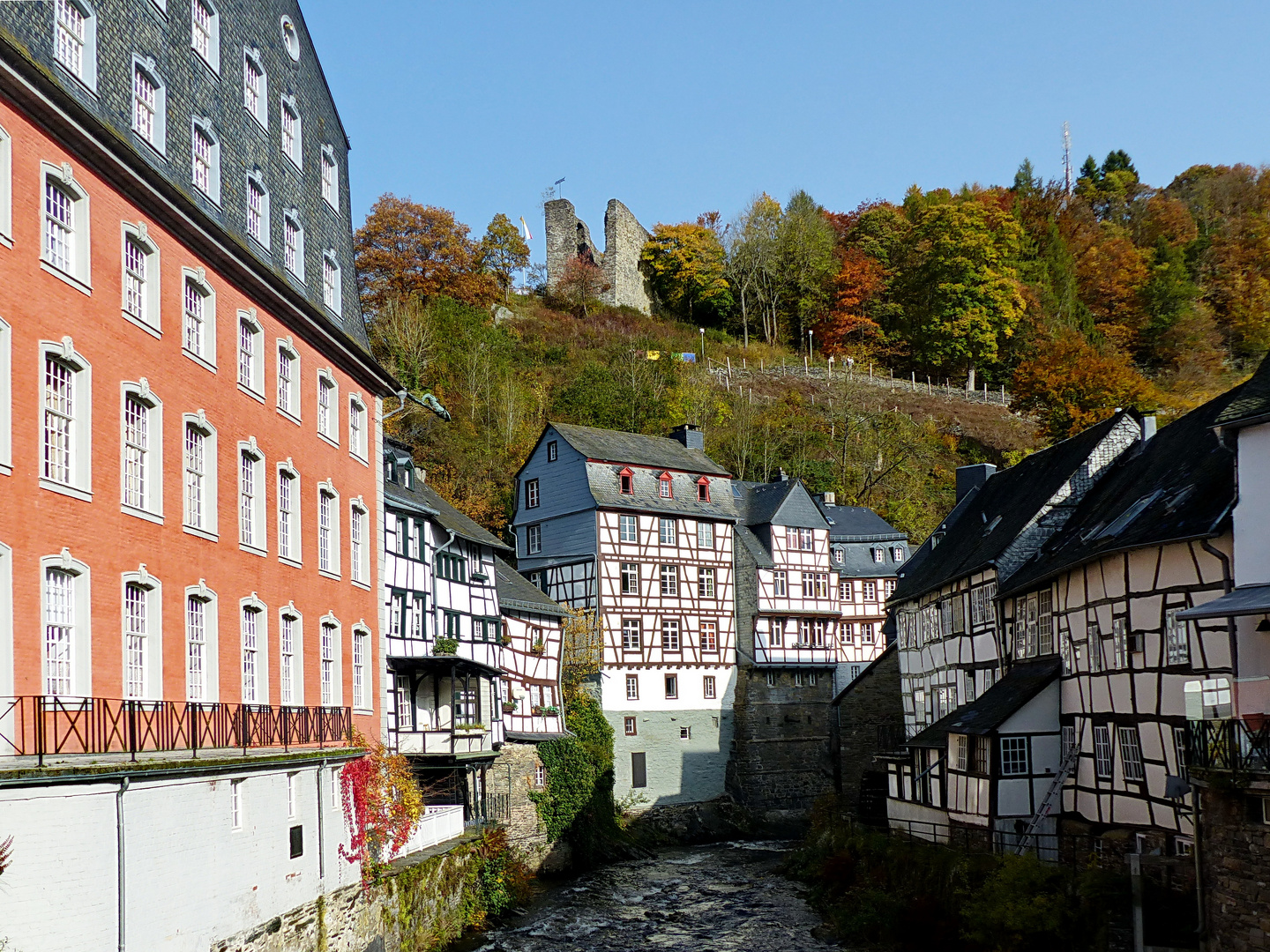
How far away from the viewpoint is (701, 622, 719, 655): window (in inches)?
1885

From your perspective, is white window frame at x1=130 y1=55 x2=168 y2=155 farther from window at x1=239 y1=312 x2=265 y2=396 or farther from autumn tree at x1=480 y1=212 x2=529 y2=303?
autumn tree at x1=480 y1=212 x2=529 y2=303

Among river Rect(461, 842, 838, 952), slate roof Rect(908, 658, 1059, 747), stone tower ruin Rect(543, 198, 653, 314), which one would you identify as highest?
stone tower ruin Rect(543, 198, 653, 314)

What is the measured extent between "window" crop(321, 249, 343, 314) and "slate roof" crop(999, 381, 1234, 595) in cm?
1457

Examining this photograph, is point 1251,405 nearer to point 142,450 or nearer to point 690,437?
point 142,450

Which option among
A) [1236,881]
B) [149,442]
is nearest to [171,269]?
[149,442]

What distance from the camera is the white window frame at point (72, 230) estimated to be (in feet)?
48.8

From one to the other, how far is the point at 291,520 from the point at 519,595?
1641 cm

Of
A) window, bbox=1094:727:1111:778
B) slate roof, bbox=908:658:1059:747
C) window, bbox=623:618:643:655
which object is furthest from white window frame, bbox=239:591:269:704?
window, bbox=623:618:643:655

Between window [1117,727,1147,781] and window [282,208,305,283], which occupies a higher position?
window [282,208,305,283]

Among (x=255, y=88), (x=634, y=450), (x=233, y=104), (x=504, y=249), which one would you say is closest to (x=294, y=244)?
(x=255, y=88)

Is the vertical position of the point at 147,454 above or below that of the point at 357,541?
above

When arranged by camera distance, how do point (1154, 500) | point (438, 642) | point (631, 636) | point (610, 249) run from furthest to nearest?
point (610, 249) → point (631, 636) → point (438, 642) → point (1154, 500)

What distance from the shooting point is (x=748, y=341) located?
82688mm

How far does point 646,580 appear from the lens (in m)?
46.9
